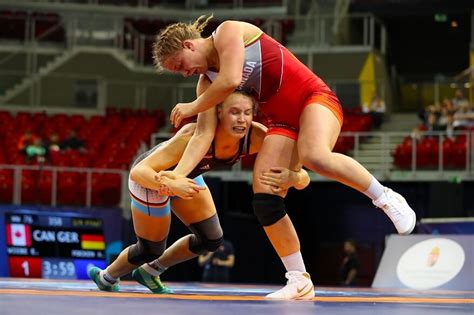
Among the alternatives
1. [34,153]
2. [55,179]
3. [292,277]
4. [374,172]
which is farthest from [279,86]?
[34,153]

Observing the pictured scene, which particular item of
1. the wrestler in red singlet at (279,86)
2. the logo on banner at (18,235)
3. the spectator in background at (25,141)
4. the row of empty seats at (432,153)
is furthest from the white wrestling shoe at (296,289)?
the spectator in background at (25,141)

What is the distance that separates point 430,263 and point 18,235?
5511 mm

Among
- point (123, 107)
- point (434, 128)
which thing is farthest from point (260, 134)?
point (123, 107)

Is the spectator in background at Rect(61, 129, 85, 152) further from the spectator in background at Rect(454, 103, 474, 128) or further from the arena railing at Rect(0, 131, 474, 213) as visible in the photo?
the spectator in background at Rect(454, 103, 474, 128)

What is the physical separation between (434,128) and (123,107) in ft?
22.6

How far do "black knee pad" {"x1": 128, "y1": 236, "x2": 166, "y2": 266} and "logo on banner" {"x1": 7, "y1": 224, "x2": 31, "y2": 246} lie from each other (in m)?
7.45

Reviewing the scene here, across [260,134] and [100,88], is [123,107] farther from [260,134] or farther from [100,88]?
[260,134]

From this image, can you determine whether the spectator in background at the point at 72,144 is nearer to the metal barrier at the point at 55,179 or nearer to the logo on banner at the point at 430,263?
the metal barrier at the point at 55,179

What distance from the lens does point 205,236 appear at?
5352 millimetres

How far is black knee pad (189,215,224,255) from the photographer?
5.34 meters

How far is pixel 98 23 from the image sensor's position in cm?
2033

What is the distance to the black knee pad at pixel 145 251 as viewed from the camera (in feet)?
17.2

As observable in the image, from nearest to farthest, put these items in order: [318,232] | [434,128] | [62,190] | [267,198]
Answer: [267,198] < [62,190] < [434,128] < [318,232]

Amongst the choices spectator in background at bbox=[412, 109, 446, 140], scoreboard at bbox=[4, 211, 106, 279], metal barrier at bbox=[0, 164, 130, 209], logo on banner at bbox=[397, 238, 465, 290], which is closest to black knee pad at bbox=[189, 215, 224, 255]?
logo on banner at bbox=[397, 238, 465, 290]
